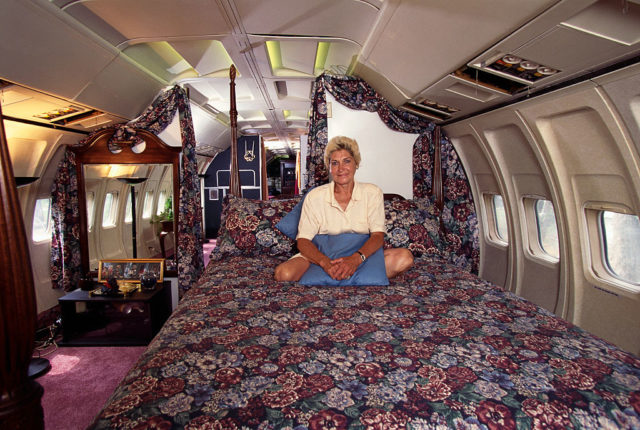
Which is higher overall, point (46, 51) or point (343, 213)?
point (46, 51)

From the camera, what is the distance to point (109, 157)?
4.01m

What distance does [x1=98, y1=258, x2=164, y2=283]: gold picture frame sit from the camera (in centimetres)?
371

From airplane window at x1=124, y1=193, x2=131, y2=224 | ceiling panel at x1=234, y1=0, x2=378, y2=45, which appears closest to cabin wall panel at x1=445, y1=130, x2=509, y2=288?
ceiling panel at x1=234, y1=0, x2=378, y2=45

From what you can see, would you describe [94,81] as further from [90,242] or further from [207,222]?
[207,222]

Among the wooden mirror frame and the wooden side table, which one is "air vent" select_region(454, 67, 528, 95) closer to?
the wooden mirror frame

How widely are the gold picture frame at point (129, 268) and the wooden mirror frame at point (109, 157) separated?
55 cm

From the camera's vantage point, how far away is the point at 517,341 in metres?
1.43

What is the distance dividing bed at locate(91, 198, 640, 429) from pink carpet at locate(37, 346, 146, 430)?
4.06 feet

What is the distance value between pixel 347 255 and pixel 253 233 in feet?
3.29

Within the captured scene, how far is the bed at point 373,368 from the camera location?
39.0 inches

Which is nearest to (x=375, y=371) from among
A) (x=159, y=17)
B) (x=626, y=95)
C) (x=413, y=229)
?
(x=413, y=229)

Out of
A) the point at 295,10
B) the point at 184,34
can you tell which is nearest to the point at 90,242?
the point at 184,34

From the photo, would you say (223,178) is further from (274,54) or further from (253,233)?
(253,233)

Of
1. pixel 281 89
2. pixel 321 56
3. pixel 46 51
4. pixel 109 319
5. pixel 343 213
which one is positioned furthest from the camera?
pixel 281 89
